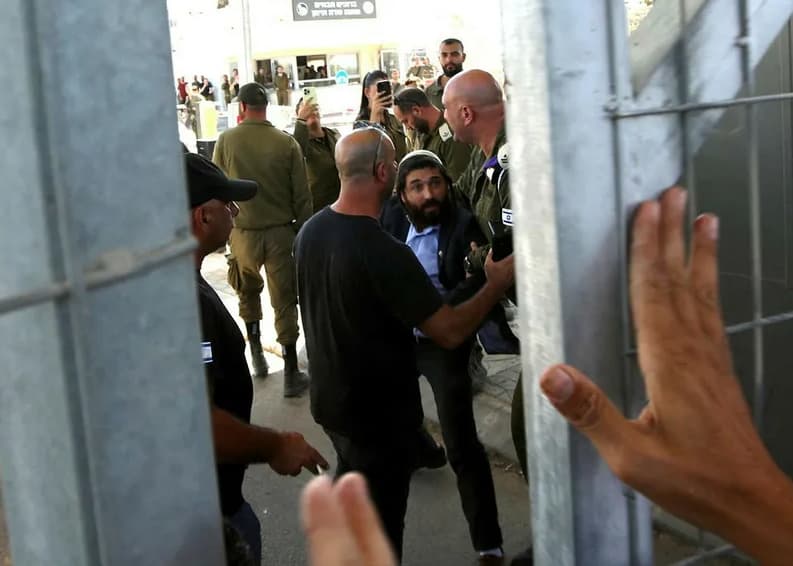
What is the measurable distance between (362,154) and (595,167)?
7.28 ft

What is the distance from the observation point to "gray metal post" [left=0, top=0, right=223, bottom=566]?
76 centimetres

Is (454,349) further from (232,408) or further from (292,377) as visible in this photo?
(292,377)

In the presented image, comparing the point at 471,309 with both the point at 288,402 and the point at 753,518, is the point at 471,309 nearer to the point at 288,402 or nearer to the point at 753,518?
the point at 753,518

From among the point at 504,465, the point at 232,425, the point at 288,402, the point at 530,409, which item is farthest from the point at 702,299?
the point at 288,402

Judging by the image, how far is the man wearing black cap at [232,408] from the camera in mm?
2439

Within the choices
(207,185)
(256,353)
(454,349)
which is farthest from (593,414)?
(256,353)

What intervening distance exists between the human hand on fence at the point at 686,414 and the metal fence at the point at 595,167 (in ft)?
0.23

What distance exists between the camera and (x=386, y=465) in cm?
324

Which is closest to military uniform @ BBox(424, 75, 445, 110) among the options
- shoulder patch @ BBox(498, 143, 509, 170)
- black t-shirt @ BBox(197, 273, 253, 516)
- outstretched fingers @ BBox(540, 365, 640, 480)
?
shoulder patch @ BBox(498, 143, 509, 170)

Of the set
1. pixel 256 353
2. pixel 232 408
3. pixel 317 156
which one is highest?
pixel 317 156

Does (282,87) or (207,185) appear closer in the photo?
(207,185)

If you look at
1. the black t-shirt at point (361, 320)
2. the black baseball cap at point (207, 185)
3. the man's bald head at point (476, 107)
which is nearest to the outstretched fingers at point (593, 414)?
the black baseball cap at point (207, 185)

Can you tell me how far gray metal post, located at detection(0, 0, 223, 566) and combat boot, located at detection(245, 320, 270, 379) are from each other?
553 cm

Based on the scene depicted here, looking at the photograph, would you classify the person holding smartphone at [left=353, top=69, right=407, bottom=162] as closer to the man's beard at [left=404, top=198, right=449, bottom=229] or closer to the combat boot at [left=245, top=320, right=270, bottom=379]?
the combat boot at [left=245, top=320, right=270, bottom=379]
